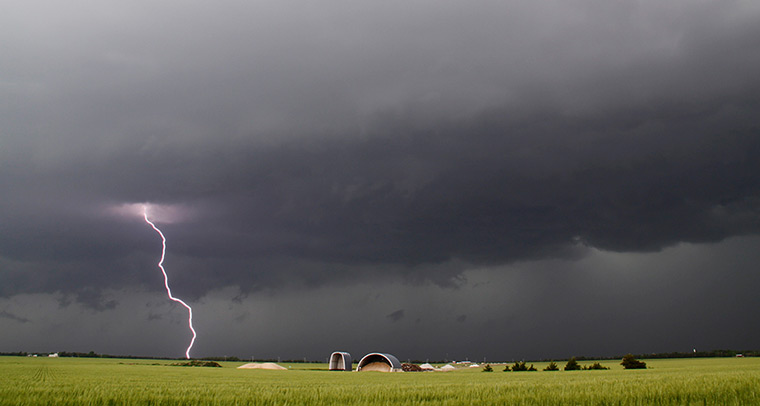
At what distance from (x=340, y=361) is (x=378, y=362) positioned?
13472mm

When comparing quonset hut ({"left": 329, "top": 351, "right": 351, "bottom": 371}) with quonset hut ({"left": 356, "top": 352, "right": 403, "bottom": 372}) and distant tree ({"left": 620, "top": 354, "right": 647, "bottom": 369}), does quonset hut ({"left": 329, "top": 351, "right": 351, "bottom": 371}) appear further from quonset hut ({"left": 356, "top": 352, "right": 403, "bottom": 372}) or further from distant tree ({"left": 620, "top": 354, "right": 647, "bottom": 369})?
distant tree ({"left": 620, "top": 354, "right": 647, "bottom": 369})

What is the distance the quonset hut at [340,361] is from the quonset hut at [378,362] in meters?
8.97

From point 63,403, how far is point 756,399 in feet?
68.2

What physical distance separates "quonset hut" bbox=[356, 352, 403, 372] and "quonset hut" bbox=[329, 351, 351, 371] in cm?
897

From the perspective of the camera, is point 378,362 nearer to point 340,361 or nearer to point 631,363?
point 340,361

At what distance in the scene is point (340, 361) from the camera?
104 metres

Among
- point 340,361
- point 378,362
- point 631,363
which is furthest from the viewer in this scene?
point 340,361

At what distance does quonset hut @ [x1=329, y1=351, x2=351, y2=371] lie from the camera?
4045 inches

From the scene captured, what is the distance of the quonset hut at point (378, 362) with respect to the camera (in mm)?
90938

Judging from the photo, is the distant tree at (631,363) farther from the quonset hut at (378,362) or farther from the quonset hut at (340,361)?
the quonset hut at (340,361)

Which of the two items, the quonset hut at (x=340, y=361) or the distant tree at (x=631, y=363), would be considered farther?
the quonset hut at (x=340, y=361)

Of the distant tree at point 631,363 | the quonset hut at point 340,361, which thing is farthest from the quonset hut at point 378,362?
the distant tree at point 631,363

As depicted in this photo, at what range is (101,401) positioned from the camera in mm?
14242

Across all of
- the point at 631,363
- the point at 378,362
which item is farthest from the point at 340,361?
the point at 631,363
